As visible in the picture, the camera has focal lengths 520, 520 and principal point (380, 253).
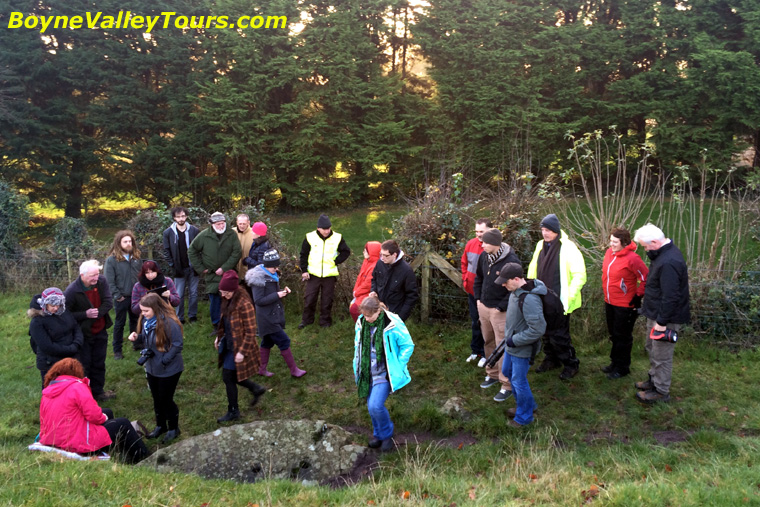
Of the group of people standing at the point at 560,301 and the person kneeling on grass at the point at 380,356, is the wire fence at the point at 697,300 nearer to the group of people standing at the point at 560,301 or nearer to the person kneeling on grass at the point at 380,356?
the group of people standing at the point at 560,301

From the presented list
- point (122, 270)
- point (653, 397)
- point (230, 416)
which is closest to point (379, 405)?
point (230, 416)

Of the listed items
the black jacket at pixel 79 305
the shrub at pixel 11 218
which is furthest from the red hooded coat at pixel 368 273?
the shrub at pixel 11 218

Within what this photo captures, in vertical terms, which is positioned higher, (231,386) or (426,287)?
(426,287)

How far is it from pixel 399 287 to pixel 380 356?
1.29 meters

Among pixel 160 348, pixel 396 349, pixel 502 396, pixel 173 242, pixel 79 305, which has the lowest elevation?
pixel 502 396

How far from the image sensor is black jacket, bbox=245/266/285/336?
20.6 feet

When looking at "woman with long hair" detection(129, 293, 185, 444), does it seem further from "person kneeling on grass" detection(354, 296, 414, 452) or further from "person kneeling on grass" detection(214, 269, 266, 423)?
"person kneeling on grass" detection(354, 296, 414, 452)

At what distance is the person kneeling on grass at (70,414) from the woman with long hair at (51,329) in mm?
851

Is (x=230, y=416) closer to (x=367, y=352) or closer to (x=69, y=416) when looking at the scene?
(x=69, y=416)

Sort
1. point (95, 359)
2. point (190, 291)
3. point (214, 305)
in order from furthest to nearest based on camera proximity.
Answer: point (190, 291), point (214, 305), point (95, 359)

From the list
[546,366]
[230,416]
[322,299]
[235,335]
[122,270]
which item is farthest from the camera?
[322,299]

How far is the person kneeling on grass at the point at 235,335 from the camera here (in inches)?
213

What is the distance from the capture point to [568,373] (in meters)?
6.27

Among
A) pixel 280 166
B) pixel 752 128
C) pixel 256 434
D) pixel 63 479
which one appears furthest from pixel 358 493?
pixel 752 128
